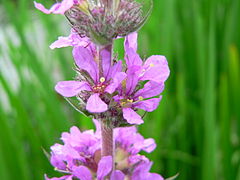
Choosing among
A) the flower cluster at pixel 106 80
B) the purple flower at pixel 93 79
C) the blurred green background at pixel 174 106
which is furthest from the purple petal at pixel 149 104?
the blurred green background at pixel 174 106

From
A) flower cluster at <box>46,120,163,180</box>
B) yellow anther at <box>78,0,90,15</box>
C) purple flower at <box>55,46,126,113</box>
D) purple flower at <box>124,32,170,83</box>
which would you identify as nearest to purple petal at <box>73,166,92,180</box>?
flower cluster at <box>46,120,163,180</box>

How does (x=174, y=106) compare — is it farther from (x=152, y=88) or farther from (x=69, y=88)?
(x=69, y=88)

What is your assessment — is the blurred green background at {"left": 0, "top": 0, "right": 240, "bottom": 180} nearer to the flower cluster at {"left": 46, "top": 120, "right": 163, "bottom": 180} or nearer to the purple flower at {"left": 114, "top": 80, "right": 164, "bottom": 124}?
the flower cluster at {"left": 46, "top": 120, "right": 163, "bottom": 180}

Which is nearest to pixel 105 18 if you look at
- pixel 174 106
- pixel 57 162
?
pixel 57 162

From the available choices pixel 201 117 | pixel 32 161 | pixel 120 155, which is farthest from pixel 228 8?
pixel 120 155

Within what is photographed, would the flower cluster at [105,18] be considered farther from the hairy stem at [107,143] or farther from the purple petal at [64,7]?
the hairy stem at [107,143]

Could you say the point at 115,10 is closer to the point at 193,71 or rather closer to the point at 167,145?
the point at 167,145
